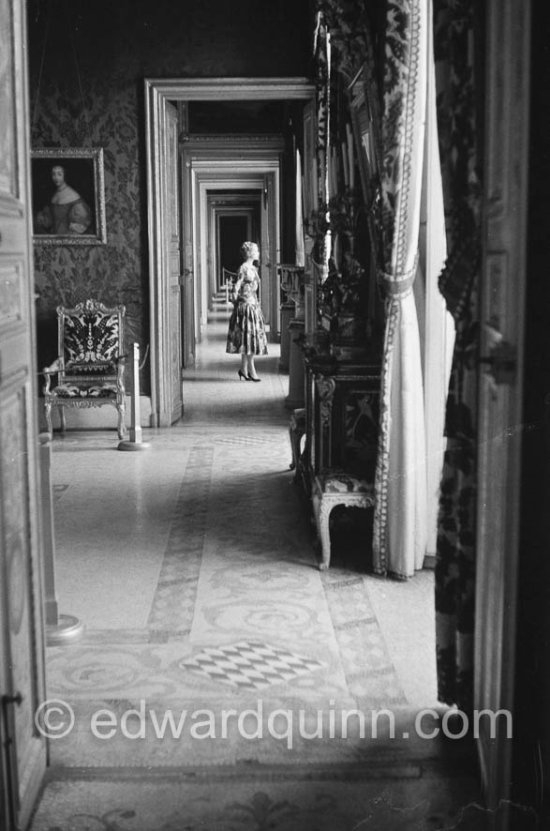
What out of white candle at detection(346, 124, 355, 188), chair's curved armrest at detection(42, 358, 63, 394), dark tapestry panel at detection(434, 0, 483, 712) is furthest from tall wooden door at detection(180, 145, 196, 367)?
dark tapestry panel at detection(434, 0, 483, 712)

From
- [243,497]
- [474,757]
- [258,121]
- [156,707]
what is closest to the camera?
[474,757]

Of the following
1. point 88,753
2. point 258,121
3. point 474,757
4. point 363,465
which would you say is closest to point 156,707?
point 88,753

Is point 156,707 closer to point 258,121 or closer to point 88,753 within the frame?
point 88,753

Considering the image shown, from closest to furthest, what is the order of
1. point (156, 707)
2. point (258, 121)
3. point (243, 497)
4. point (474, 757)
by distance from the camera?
point (474, 757) < point (156, 707) < point (243, 497) < point (258, 121)

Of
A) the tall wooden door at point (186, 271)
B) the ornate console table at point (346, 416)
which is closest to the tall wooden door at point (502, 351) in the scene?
the ornate console table at point (346, 416)

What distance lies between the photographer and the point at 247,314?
36.3 ft

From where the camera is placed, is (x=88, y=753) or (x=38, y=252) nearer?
(x=88, y=753)

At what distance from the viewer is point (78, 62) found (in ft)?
26.9

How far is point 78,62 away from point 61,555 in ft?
16.2

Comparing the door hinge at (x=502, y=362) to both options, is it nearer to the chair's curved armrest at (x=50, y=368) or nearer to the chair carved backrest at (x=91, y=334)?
the chair's curved armrest at (x=50, y=368)

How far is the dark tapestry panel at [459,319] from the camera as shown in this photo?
2.60m

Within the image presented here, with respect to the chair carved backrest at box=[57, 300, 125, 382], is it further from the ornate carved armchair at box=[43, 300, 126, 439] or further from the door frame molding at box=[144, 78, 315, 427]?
the door frame molding at box=[144, 78, 315, 427]

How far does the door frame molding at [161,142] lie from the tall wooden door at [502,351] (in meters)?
6.09

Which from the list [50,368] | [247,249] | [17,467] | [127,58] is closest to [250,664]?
[17,467]
